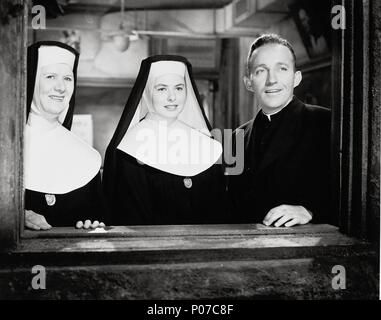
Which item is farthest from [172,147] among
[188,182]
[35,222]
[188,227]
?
[35,222]

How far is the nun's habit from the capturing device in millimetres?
2072

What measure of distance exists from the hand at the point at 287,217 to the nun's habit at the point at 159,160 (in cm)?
42

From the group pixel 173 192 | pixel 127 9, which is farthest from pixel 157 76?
pixel 127 9

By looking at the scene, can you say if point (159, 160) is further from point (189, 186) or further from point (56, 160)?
point (56, 160)

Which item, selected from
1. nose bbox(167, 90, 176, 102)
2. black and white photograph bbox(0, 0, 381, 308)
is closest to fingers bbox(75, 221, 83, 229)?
black and white photograph bbox(0, 0, 381, 308)

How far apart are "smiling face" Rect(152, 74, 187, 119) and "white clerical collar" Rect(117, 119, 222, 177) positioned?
0.21 feet

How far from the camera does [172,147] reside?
2107 mm

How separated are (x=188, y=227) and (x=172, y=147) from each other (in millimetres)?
476

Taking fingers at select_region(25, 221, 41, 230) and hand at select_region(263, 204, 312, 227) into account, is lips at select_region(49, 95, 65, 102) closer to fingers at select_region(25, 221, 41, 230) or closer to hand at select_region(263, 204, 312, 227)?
fingers at select_region(25, 221, 41, 230)

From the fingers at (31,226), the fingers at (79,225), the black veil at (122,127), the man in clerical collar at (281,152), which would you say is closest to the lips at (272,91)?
the man in clerical collar at (281,152)

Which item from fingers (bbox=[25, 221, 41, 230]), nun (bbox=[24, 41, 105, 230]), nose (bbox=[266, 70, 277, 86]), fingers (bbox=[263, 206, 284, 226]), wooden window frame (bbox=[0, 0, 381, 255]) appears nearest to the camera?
wooden window frame (bbox=[0, 0, 381, 255])

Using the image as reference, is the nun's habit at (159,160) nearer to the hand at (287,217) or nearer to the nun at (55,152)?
the nun at (55,152)
